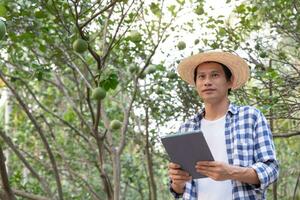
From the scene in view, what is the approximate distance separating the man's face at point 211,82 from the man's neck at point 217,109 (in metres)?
0.02

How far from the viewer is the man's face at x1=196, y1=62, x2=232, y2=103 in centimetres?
222

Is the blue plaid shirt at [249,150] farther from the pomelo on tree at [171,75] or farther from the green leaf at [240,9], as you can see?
the pomelo on tree at [171,75]

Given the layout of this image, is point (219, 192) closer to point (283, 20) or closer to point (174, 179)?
point (174, 179)

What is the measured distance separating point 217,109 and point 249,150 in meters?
0.26

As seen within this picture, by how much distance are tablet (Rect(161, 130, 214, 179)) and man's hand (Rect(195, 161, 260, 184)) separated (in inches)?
1.1

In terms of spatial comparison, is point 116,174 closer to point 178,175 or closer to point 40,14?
point 40,14

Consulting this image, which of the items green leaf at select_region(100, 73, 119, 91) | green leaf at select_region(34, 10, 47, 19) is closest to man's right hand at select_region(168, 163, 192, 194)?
green leaf at select_region(100, 73, 119, 91)

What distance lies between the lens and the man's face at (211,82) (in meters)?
2.22

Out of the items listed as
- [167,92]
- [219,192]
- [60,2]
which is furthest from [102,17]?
[219,192]

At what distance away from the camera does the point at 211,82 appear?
2225 mm

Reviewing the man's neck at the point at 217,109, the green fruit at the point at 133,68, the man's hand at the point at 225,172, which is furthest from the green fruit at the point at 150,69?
the man's hand at the point at 225,172

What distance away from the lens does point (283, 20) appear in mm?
4273

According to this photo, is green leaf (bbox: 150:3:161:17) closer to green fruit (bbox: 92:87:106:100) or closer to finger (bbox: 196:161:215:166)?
green fruit (bbox: 92:87:106:100)

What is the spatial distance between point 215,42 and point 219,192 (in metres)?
2.57
